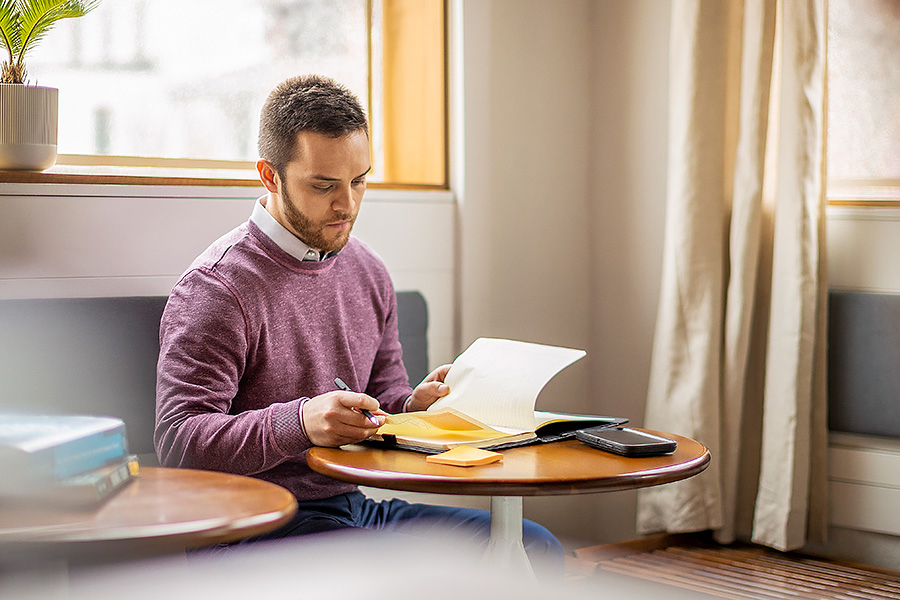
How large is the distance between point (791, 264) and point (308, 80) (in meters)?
1.38

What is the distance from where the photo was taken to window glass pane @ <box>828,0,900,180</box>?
2588 mm

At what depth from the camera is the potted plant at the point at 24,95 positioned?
197 centimetres

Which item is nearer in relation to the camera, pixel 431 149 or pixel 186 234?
pixel 186 234

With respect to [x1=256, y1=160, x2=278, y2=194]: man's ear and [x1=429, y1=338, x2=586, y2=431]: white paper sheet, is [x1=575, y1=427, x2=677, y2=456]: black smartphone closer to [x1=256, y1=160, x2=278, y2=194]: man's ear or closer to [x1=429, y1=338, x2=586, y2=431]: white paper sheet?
[x1=429, y1=338, x2=586, y2=431]: white paper sheet

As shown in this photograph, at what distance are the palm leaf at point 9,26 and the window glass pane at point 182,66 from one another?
0.20 meters

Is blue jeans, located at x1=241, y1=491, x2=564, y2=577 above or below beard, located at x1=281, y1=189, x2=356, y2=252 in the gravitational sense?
below

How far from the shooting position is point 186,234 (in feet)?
7.36

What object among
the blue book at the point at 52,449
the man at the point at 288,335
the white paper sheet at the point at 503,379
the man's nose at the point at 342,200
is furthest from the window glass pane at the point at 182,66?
the blue book at the point at 52,449

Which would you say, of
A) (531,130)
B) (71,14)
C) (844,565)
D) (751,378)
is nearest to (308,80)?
(71,14)

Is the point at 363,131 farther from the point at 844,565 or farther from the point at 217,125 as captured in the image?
the point at 844,565

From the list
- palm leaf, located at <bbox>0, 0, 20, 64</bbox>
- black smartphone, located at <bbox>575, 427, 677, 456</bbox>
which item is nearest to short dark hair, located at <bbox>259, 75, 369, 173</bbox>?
palm leaf, located at <bbox>0, 0, 20, 64</bbox>

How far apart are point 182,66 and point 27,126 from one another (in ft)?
1.82

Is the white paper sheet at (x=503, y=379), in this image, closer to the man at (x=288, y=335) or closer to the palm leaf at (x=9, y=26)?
the man at (x=288, y=335)

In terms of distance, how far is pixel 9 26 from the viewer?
1973mm
